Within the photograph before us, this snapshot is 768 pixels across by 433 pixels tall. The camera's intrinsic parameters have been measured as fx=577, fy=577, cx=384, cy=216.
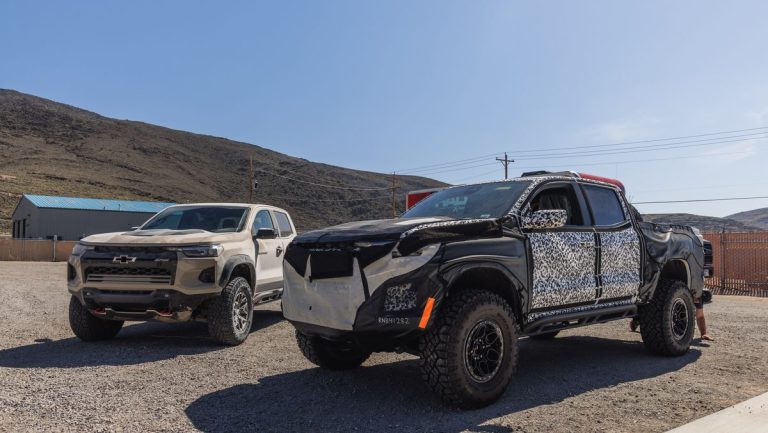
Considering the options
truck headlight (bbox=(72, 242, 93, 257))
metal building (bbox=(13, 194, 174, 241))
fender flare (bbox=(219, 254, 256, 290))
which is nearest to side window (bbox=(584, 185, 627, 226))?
fender flare (bbox=(219, 254, 256, 290))

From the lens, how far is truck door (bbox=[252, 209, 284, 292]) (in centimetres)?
831

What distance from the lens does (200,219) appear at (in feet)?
28.0

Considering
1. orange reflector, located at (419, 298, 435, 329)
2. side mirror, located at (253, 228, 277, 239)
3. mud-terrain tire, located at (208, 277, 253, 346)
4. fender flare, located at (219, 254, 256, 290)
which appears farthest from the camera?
side mirror, located at (253, 228, 277, 239)

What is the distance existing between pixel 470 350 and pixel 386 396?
3.16 ft

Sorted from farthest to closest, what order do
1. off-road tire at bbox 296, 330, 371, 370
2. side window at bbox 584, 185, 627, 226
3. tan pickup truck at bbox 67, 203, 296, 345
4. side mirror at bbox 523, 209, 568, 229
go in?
tan pickup truck at bbox 67, 203, 296, 345
side window at bbox 584, 185, 627, 226
off-road tire at bbox 296, 330, 371, 370
side mirror at bbox 523, 209, 568, 229

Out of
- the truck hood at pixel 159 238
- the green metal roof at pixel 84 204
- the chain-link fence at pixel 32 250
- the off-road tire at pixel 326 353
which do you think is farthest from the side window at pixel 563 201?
the green metal roof at pixel 84 204

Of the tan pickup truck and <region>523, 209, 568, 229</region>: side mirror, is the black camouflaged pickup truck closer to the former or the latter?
<region>523, 209, 568, 229</region>: side mirror

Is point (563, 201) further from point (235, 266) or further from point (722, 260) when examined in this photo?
point (722, 260)

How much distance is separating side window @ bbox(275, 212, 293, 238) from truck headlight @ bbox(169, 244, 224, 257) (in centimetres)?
226

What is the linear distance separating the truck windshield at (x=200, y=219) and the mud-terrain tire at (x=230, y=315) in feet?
3.66

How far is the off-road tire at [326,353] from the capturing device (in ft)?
18.1

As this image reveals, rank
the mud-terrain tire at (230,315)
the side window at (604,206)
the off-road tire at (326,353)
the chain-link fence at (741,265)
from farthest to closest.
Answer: the chain-link fence at (741,265) < the mud-terrain tire at (230,315) < the side window at (604,206) < the off-road tire at (326,353)

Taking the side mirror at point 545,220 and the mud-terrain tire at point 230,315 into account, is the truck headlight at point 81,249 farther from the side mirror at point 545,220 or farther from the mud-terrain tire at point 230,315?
the side mirror at point 545,220

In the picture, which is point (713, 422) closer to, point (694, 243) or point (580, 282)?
point (580, 282)
